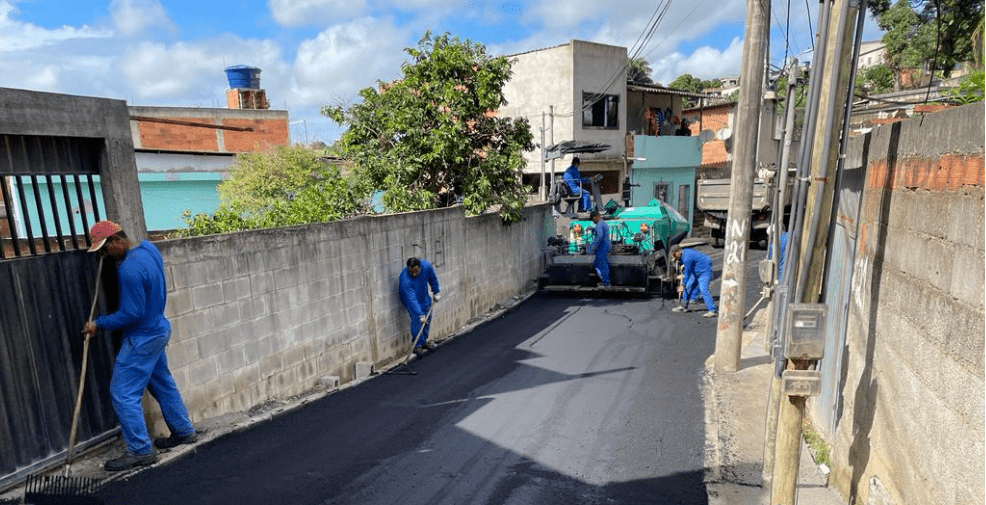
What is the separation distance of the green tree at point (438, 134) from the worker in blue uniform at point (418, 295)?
A: 6.62 ft

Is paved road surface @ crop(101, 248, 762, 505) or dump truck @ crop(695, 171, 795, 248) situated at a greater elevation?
dump truck @ crop(695, 171, 795, 248)

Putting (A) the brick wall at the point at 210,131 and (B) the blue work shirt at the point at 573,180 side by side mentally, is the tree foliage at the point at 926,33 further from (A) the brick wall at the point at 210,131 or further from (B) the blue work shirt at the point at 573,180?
(A) the brick wall at the point at 210,131

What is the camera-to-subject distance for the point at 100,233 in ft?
13.9

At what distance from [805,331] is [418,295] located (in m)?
5.29

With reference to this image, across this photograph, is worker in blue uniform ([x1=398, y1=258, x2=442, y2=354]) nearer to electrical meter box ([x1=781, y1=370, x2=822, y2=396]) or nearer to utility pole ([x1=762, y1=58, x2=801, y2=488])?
utility pole ([x1=762, y1=58, x2=801, y2=488])

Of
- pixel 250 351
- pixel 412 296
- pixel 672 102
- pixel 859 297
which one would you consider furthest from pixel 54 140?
pixel 672 102

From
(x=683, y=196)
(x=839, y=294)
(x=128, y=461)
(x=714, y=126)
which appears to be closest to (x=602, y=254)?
(x=839, y=294)

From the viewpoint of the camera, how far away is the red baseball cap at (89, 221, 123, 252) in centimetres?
420

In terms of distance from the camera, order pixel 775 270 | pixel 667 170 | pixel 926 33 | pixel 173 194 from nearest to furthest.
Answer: pixel 775 270 → pixel 173 194 → pixel 926 33 → pixel 667 170

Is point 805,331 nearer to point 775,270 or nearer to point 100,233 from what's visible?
point 775,270

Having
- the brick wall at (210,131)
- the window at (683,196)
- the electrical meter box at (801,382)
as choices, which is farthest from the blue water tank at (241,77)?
the electrical meter box at (801,382)

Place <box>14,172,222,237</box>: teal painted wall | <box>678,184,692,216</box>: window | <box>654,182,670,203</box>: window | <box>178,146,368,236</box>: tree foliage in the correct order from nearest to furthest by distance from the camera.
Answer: <box>178,146,368,236</box>: tree foliage < <box>14,172,222,237</box>: teal painted wall < <box>654,182,670,203</box>: window < <box>678,184,692,216</box>: window

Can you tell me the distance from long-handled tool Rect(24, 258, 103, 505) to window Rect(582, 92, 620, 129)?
16989 millimetres

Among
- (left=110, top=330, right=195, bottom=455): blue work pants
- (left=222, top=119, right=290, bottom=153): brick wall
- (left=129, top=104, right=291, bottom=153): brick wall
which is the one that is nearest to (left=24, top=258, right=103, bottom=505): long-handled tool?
(left=110, top=330, right=195, bottom=455): blue work pants
